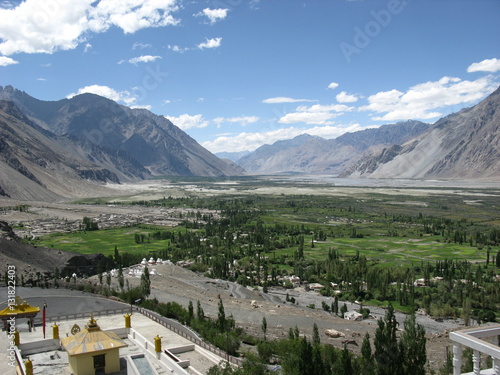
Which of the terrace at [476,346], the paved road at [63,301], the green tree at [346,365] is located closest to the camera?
the terrace at [476,346]

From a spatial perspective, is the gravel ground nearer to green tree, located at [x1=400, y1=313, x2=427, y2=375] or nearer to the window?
green tree, located at [x1=400, y1=313, x2=427, y2=375]

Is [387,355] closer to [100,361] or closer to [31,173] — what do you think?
[100,361]

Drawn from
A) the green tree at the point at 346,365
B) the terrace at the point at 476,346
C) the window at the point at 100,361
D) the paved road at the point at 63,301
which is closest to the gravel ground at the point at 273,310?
the paved road at the point at 63,301

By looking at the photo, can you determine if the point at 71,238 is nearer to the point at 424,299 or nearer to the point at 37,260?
the point at 37,260

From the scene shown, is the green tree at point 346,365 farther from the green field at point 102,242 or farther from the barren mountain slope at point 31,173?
the barren mountain slope at point 31,173

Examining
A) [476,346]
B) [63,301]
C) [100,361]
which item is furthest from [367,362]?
[63,301]

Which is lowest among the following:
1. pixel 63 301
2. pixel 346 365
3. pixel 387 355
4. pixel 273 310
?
pixel 273 310

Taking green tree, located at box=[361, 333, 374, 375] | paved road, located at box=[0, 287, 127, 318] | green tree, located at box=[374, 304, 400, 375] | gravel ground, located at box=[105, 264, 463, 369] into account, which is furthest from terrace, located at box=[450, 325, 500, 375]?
paved road, located at box=[0, 287, 127, 318]

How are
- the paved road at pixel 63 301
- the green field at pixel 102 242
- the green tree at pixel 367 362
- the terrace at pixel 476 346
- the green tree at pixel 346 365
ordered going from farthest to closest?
the green field at pixel 102 242 → the paved road at pixel 63 301 → the green tree at pixel 367 362 → the green tree at pixel 346 365 → the terrace at pixel 476 346
